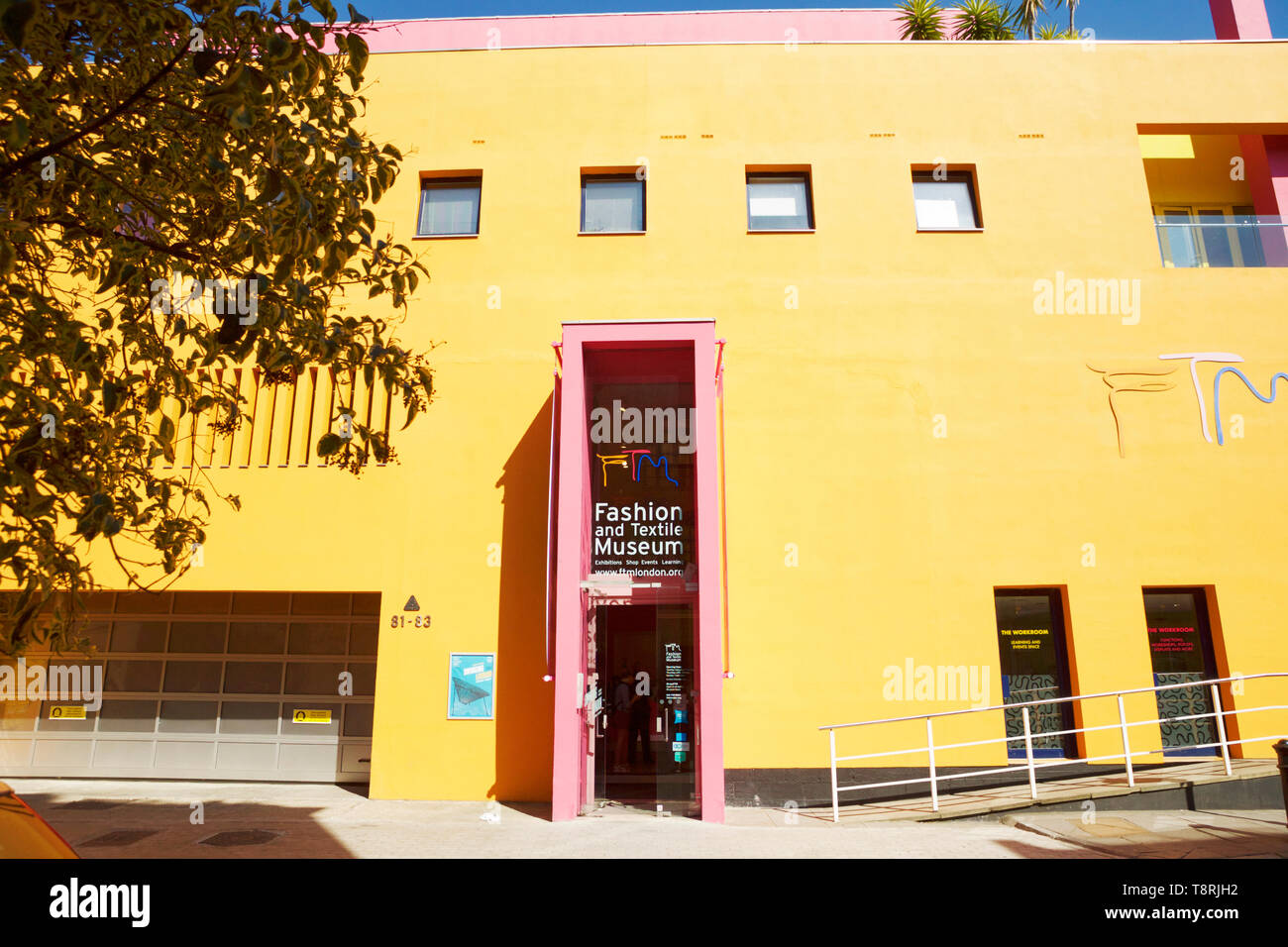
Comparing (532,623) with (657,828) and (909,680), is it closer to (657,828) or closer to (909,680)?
(657,828)

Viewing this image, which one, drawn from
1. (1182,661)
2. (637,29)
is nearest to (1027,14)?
(637,29)

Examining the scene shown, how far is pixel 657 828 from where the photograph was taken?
779cm

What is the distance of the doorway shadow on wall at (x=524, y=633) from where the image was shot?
31.8 feet

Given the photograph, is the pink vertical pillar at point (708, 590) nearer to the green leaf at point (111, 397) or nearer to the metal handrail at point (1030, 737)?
the metal handrail at point (1030, 737)

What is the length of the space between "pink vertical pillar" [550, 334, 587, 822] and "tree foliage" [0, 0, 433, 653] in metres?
3.89

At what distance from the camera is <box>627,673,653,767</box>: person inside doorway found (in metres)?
9.46

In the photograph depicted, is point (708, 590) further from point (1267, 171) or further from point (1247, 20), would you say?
point (1247, 20)

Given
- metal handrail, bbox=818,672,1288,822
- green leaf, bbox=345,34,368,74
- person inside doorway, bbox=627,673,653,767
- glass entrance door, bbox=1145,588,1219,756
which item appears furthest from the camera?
glass entrance door, bbox=1145,588,1219,756

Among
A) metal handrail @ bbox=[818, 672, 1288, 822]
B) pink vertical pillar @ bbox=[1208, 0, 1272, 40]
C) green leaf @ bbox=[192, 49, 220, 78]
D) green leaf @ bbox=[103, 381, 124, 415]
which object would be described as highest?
pink vertical pillar @ bbox=[1208, 0, 1272, 40]

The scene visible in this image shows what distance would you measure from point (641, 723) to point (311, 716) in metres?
5.14

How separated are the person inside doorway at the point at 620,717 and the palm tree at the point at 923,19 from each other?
13.2 metres

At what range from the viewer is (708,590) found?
28.4 ft
